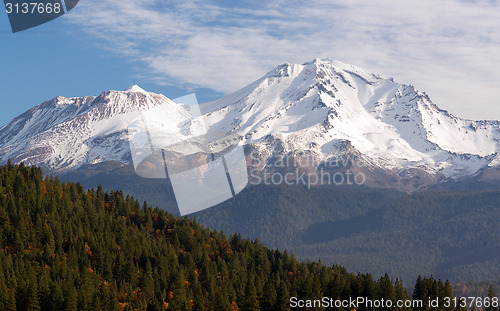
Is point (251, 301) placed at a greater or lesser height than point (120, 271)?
greater

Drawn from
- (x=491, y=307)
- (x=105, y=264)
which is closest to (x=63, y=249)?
(x=105, y=264)

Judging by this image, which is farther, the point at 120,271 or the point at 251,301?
the point at 120,271

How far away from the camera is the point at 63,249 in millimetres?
173500

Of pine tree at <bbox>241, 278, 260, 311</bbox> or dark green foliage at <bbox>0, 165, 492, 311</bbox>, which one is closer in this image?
dark green foliage at <bbox>0, 165, 492, 311</bbox>

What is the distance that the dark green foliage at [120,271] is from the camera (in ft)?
462

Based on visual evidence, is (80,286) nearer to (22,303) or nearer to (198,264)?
(22,303)

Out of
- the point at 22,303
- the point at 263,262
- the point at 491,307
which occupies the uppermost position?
the point at 22,303

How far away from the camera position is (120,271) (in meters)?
167

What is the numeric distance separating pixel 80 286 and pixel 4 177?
Answer: 63524mm

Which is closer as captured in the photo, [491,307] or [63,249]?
[491,307]

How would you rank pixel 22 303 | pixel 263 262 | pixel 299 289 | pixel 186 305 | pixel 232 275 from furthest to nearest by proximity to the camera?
pixel 263 262
pixel 232 275
pixel 299 289
pixel 186 305
pixel 22 303

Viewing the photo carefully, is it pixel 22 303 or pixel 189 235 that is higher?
pixel 22 303

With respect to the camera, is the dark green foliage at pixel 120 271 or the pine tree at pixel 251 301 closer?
the dark green foliage at pixel 120 271

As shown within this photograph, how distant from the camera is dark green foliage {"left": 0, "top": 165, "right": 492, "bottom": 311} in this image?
141m
